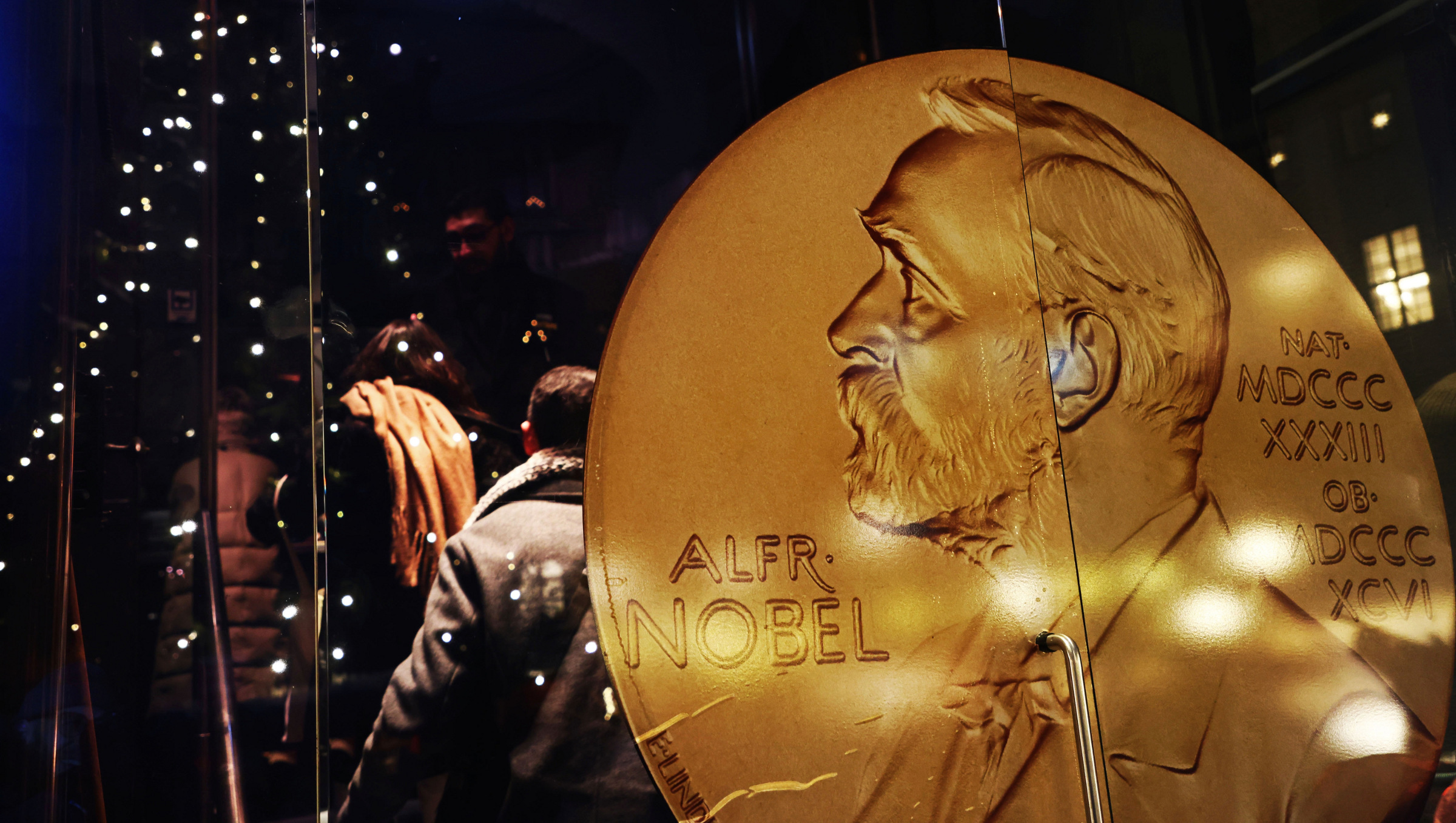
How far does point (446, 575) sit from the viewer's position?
121 centimetres

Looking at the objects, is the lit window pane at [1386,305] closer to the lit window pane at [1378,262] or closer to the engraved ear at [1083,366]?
the lit window pane at [1378,262]

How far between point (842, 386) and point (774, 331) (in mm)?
137

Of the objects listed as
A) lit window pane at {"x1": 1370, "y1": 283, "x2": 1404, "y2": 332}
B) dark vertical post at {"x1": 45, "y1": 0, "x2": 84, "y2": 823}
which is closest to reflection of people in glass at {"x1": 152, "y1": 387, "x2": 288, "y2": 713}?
dark vertical post at {"x1": 45, "y1": 0, "x2": 84, "y2": 823}

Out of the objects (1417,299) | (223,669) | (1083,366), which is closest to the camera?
(1417,299)

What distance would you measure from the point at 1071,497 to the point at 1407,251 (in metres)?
0.41

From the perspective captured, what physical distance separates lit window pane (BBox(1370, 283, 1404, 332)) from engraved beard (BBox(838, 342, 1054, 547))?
0.62 metres

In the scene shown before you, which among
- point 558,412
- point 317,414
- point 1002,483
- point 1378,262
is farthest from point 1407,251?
point 317,414

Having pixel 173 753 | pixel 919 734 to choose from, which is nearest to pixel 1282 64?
pixel 919 734

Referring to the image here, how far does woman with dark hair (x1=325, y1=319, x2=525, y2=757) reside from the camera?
45.5 inches

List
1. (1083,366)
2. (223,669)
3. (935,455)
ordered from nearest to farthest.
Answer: (1083,366) < (223,669) < (935,455)

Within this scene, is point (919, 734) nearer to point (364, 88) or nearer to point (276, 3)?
point (364, 88)

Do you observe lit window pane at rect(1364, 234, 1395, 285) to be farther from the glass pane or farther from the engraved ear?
the glass pane

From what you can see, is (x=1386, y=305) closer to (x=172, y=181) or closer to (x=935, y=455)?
(x=935, y=455)

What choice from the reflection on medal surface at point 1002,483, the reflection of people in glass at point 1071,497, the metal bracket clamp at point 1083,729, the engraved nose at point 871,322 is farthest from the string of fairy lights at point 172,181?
the metal bracket clamp at point 1083,729
